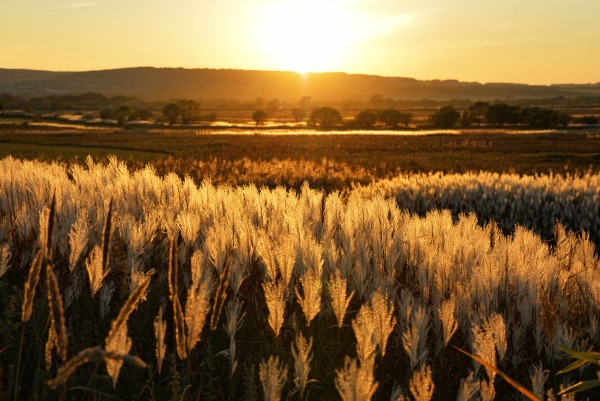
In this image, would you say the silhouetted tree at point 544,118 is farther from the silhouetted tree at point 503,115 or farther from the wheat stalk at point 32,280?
the wheat stalk at point 32,280

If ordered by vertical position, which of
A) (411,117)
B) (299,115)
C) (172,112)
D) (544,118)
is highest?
(544,118)

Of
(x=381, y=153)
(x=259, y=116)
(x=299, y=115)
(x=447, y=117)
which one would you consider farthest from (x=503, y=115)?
(x=381, y=153)

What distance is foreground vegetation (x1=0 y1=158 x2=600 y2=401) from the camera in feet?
7.00

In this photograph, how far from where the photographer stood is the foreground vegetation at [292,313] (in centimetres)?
213

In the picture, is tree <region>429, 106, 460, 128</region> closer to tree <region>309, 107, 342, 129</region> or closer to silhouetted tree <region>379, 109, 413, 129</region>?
silhouetted tree <region>379, 109, 413, 129</region>

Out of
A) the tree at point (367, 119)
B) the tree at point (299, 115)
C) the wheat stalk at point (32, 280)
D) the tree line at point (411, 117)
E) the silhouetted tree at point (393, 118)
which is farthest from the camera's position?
the tree at point (299, 115)

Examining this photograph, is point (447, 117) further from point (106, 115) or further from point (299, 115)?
point (106, 115)

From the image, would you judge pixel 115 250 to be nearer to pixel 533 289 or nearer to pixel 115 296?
pixel 115 296

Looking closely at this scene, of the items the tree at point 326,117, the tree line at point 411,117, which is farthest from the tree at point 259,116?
the tree at point 326,117

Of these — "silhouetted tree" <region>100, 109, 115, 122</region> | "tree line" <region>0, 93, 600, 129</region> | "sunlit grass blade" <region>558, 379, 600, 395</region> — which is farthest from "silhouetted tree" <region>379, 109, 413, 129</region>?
"sunlit grass blade" <region>558, 379, 600, 395</region>

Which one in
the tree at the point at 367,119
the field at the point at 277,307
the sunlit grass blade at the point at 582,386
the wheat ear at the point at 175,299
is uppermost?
the wheat ear at the point at 175,299

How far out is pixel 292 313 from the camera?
3639mm

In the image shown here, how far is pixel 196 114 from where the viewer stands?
117125 mm

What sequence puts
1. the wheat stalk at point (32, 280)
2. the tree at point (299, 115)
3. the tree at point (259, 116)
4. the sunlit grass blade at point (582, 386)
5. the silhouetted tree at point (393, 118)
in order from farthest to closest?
the tree at point (299, 115) → the tree at point (259, 116) → the silhouetted tree at point (393, 118) → the sunlit grass blade at point (582, 386) → the wheat stalk at point (32, 280)
